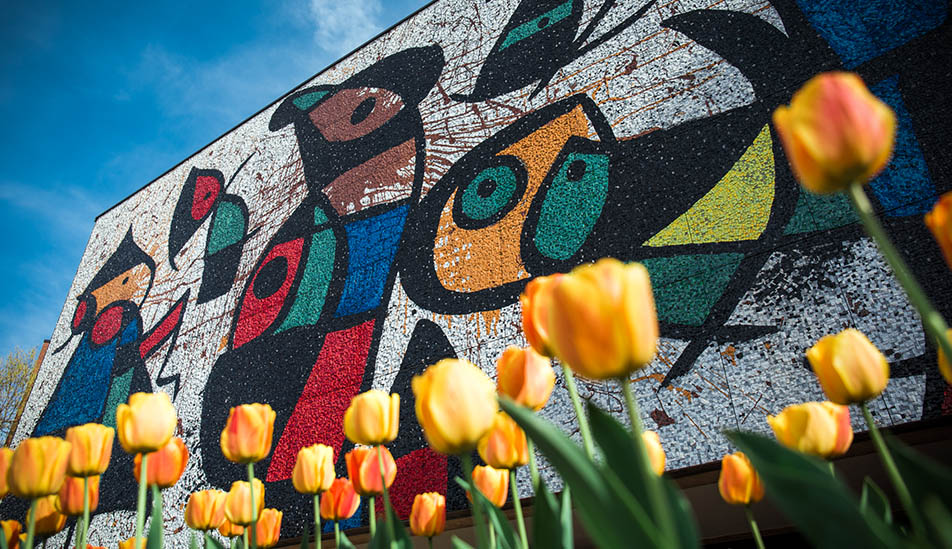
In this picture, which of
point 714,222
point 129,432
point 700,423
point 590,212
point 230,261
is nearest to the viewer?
point 129,432

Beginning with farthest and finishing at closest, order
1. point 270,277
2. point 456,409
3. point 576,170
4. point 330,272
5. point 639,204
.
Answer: point 270,277 < point 330,272 < point 576,170 < point 639,204 < point 456,409

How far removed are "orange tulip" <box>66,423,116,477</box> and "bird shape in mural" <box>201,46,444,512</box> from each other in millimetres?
1087

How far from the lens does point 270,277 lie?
2109 millimetres

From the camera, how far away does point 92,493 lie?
0.53 metres

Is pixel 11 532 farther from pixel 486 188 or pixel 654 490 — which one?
pixel 486 188

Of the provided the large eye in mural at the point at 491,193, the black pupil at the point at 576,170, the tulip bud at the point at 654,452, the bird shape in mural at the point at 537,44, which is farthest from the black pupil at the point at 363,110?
the tulip bud at the point at 654,452

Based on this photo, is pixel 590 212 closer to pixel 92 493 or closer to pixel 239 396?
pixel 92 493

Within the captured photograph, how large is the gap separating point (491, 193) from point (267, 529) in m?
1.13

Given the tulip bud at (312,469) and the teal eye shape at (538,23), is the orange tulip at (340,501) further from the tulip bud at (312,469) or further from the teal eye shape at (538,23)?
the teal eye shape at (538,23)

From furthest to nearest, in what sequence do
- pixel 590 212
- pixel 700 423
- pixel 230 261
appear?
pixel 230 261
pixel 590 212
pixel 700 423

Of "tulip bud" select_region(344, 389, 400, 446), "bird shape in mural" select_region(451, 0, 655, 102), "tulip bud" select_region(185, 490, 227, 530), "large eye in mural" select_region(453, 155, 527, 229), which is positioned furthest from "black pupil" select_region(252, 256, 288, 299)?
"tulip bud" select_region(344, 389, 400, 446)

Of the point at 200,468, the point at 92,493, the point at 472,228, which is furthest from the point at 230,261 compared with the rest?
the point at 92,493

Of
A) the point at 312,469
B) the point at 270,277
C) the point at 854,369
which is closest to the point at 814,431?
the point at 854,369

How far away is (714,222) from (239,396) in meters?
1.67
